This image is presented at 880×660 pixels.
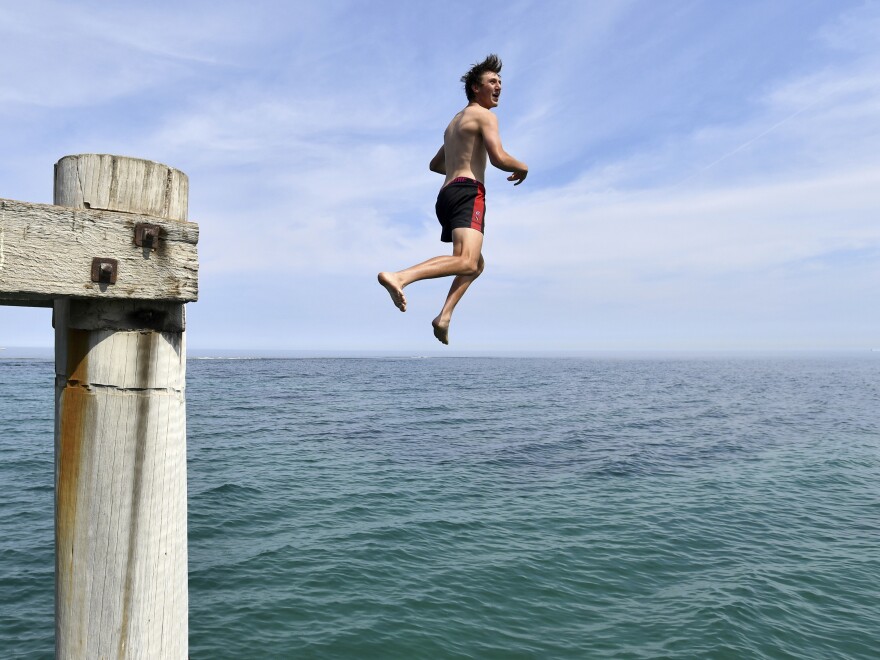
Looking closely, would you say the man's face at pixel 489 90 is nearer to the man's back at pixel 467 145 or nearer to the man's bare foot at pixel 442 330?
the man's back at pixel 467 145

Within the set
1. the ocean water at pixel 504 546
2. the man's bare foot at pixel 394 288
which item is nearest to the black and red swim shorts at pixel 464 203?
the man's bare foot at pixel 394 288

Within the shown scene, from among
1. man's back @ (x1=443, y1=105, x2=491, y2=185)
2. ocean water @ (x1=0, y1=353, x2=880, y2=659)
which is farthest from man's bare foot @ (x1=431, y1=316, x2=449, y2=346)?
ocean water @ (x1=0, y1=353, x2=880, y2=659)

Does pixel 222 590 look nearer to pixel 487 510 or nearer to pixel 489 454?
pixel 487 510

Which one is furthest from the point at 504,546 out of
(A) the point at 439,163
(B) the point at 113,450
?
(B) the point at 113,450

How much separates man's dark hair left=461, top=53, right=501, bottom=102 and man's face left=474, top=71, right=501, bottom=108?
39 millimetres

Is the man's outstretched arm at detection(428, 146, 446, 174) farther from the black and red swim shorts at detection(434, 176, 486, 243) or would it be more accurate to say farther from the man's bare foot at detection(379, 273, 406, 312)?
the man's bare foot at detection(379, 273, 406, 312)

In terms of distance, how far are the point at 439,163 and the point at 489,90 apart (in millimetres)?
722

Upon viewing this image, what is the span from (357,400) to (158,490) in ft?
154

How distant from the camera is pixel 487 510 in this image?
16844 mm

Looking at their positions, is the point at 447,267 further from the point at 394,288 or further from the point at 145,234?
the point at 145,234

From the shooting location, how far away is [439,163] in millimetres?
4770

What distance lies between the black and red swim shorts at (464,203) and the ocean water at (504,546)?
7.54 m

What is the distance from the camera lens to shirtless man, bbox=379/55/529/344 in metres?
4.11

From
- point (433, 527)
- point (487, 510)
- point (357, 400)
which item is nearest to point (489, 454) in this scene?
point (487, 510)
